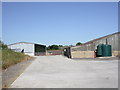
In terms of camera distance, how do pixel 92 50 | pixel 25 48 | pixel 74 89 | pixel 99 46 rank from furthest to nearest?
pixel 25 48
pixel 92 50
pixel 99 46
pixel 74 89

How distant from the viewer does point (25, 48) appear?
70.2 m

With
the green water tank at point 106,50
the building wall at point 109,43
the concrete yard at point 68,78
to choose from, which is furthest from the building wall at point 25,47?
the concrete yard at point 68,78

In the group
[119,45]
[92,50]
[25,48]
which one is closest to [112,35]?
[119,45]

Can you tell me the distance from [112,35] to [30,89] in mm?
39295

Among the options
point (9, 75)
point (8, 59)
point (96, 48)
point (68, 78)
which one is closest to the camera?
point (68, 78)

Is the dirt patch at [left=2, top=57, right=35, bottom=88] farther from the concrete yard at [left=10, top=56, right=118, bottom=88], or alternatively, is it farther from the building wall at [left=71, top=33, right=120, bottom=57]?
the building wall at [left=71, top=33, right=120, bottom=57]

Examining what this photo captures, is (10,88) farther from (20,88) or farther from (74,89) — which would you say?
(74,89)

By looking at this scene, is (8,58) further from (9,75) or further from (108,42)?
(108,42)

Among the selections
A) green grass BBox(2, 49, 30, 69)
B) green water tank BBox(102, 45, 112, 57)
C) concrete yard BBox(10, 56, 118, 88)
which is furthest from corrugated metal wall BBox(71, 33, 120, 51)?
concrete yard BBox(10, 56, 118, 88)

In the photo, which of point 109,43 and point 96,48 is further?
point 96,48

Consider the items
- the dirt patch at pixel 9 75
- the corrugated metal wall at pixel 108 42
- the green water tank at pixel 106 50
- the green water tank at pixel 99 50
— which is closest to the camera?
the dirt patch at pixel 9 75

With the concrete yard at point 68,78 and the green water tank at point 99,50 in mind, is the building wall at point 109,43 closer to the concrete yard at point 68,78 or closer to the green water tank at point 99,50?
the green water tank at point 99,50

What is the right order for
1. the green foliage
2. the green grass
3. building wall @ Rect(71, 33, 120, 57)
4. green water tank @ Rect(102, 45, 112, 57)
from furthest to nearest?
1. building wall @ Rect(71, 33, 120, 57)
2. green water tank @ Rect(102, 45, 112, 57)
3. the green foliage
4. the green grass

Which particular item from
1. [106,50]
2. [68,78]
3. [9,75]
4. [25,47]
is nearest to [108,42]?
[106,50]
